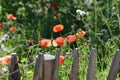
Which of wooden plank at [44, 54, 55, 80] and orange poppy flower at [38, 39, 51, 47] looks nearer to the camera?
wooden plank at [44, 54, 55, 80]

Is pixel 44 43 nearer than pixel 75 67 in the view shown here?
No

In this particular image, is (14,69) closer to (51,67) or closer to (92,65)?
(51,67)

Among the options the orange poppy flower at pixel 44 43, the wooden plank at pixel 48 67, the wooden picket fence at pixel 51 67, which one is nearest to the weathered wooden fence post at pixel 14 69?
the wooden picket fence at pixel 51 67

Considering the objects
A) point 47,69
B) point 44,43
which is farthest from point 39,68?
point 44,43

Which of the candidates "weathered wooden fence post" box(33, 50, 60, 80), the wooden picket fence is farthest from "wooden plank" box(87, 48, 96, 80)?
"weathered wooden fence post" box(33, 50, 60, 80)

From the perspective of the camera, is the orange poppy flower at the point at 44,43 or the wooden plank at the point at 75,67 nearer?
the wooden plank at the point at 75,67

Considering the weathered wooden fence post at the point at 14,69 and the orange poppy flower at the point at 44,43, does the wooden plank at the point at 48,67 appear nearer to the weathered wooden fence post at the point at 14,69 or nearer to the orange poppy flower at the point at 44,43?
Answer: the weathered wooden fence post at the point at 14,69

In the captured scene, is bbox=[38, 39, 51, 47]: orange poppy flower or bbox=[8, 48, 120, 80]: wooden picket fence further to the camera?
bbox=[38, 39, 51, 47]: orange poppy flower

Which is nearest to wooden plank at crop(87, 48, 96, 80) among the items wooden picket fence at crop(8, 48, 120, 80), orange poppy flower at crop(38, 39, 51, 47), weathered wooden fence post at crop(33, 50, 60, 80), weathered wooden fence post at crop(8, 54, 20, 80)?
wooden picket fence at crop(8, 48, 120, 80)

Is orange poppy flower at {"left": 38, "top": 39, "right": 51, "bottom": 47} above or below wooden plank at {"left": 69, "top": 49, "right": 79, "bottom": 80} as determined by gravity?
below

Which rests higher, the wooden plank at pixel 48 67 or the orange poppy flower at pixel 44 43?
the wooden plank at pixel 48 67

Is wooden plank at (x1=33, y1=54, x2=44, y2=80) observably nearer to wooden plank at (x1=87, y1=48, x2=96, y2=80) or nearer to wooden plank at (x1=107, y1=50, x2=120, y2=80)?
wooden plank at (x1=87, y1=48, x2=96, y2=80)

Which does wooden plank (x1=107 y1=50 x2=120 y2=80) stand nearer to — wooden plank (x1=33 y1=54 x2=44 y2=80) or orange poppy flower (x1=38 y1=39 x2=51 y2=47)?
wooden plank (x1=33 y1=54 x2=44 y2=80)

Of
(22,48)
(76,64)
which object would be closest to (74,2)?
(22,48)
